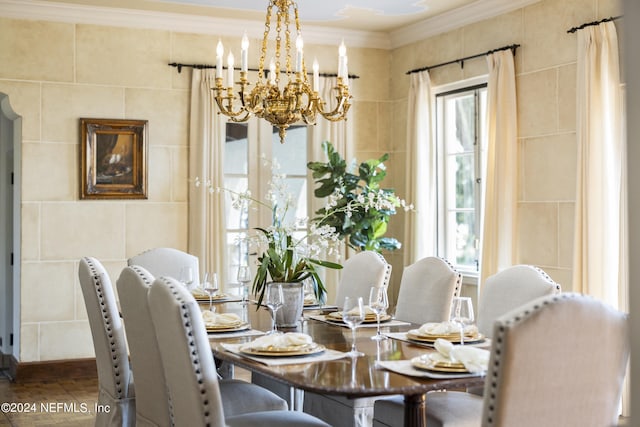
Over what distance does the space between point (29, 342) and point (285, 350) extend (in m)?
4.06

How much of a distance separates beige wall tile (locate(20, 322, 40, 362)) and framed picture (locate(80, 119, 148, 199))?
1118 mm

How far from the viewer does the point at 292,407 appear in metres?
4.13

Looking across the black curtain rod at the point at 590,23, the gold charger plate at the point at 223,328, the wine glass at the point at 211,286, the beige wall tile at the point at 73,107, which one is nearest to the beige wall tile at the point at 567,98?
the black curtain rod at the point at 590,23

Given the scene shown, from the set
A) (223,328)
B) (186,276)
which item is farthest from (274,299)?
(186,276)

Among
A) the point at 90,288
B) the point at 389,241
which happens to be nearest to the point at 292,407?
the point at 90,288

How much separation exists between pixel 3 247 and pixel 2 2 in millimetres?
2252

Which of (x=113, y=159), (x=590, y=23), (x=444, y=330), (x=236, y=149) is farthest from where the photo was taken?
(x=236, y=149)

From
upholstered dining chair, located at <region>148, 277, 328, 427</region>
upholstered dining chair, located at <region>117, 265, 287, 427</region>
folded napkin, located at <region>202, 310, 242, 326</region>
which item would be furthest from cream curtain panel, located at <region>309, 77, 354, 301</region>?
upholstered dining chair, located at <region>148, 277, 328, 427</region>

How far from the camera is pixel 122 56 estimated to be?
635 cm

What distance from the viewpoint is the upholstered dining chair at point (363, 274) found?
4.22m

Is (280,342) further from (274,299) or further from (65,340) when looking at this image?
(65,340)

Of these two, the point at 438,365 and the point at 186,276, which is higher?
the point at 186,276

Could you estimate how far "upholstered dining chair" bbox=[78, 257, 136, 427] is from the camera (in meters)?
3.31

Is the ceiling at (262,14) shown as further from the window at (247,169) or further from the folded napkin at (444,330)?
the folded napkin at (444,330)
